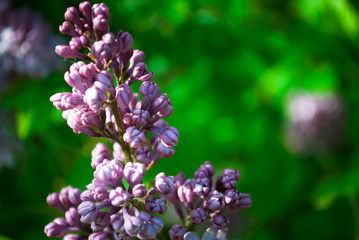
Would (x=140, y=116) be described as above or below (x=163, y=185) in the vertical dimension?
above

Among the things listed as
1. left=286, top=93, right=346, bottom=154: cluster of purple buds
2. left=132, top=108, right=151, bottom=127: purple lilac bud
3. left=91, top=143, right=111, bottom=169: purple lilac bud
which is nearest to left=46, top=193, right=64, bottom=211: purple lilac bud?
left=91, top=143, right=111, bottom=169: purple lilac bud

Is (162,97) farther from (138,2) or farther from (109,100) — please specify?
(138,2)

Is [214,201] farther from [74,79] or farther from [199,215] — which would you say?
[74,79]

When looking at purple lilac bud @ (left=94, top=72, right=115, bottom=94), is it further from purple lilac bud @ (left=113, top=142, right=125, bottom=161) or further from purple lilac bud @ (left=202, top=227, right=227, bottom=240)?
purple lilac bud @ (left=202, top=227, right=227, bottom=240)

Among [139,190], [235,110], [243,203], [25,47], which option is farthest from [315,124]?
[139,190]

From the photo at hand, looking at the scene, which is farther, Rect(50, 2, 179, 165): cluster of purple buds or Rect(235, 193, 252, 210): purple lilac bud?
Rect(235, 193, 252, 210): purple lilac bud

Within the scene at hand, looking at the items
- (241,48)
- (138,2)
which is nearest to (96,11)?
(138,2)

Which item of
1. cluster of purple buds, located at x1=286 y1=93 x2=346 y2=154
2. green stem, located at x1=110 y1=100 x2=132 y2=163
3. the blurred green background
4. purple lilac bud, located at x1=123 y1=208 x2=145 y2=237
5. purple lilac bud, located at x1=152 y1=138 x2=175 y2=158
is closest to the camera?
purple lilac bud, located at x1=123 y1=208 x2=145 y2=237
